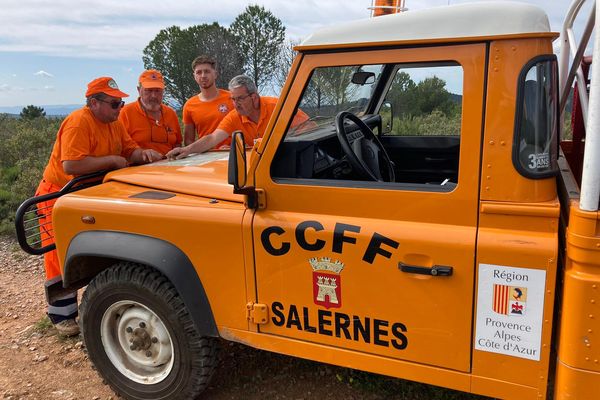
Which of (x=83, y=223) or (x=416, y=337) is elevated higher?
(x=83, y=223)

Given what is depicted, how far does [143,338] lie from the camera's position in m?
2.89

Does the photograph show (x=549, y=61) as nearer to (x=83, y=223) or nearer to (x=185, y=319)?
(x=185, y=319)

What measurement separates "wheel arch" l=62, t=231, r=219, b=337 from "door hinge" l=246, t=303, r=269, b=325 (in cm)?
23

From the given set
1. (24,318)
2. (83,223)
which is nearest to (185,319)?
(83,223)

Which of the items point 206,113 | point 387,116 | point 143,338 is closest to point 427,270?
point 387,116

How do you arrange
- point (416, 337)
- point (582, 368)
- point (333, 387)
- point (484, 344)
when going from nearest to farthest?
1. point (582, 368)
2. point (484, 344)
3. point (416, 337)
4. point (333, 387)

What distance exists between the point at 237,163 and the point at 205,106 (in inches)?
110

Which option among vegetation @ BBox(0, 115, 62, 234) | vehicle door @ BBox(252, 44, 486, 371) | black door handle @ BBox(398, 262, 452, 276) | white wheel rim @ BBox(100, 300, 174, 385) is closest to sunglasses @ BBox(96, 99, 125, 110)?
white wheel rim @ BBox(100, 300, 174, 385)

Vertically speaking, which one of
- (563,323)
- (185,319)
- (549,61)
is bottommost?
(185,319)

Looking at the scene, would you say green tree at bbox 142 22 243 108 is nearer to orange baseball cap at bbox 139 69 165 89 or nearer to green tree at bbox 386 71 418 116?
orange baseball cap at bbox 139 69 165 89

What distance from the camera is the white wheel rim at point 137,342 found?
9.37 ft

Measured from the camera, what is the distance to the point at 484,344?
203 cm

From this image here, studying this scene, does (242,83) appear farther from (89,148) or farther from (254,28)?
(254,28)

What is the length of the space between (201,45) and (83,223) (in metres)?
24.9
